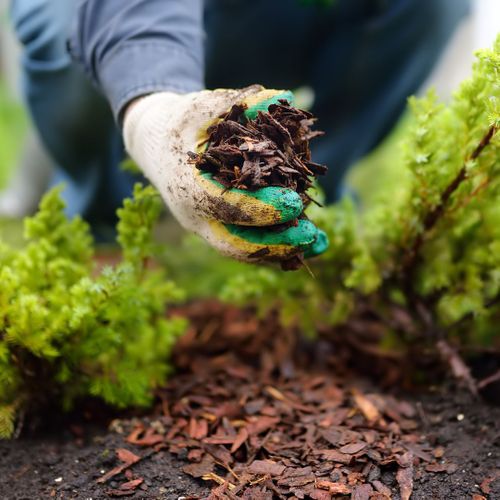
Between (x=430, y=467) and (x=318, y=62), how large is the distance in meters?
2.58

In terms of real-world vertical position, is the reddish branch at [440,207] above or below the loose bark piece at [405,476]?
above

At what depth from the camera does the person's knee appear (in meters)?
2.49

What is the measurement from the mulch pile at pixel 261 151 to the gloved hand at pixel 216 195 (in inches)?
1.1

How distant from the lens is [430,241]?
1.92m

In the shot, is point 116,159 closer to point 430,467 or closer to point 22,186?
point 22,186

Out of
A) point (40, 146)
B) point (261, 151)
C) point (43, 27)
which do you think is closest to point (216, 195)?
point (261, 151)

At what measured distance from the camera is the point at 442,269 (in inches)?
77.5

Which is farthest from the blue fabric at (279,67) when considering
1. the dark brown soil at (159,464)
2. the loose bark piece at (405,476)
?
the loose bark piece at (405,476)

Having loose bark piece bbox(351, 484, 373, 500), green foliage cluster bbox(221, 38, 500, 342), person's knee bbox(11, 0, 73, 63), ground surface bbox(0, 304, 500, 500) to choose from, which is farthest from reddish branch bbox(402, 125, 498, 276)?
person's knee bbox(11, 0, 73, 63)

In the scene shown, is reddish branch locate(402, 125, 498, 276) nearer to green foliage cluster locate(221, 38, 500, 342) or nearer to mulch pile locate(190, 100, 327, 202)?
green foliage cluster locate(221, 38, 500, 342)

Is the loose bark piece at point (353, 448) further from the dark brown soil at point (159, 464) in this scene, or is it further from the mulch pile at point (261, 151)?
the mulch pile at point (261, 151)

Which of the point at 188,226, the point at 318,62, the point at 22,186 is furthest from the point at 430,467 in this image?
the point at 22,186

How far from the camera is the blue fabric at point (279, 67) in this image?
2.68 m

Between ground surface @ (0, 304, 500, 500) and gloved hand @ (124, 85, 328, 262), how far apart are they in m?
0.57
